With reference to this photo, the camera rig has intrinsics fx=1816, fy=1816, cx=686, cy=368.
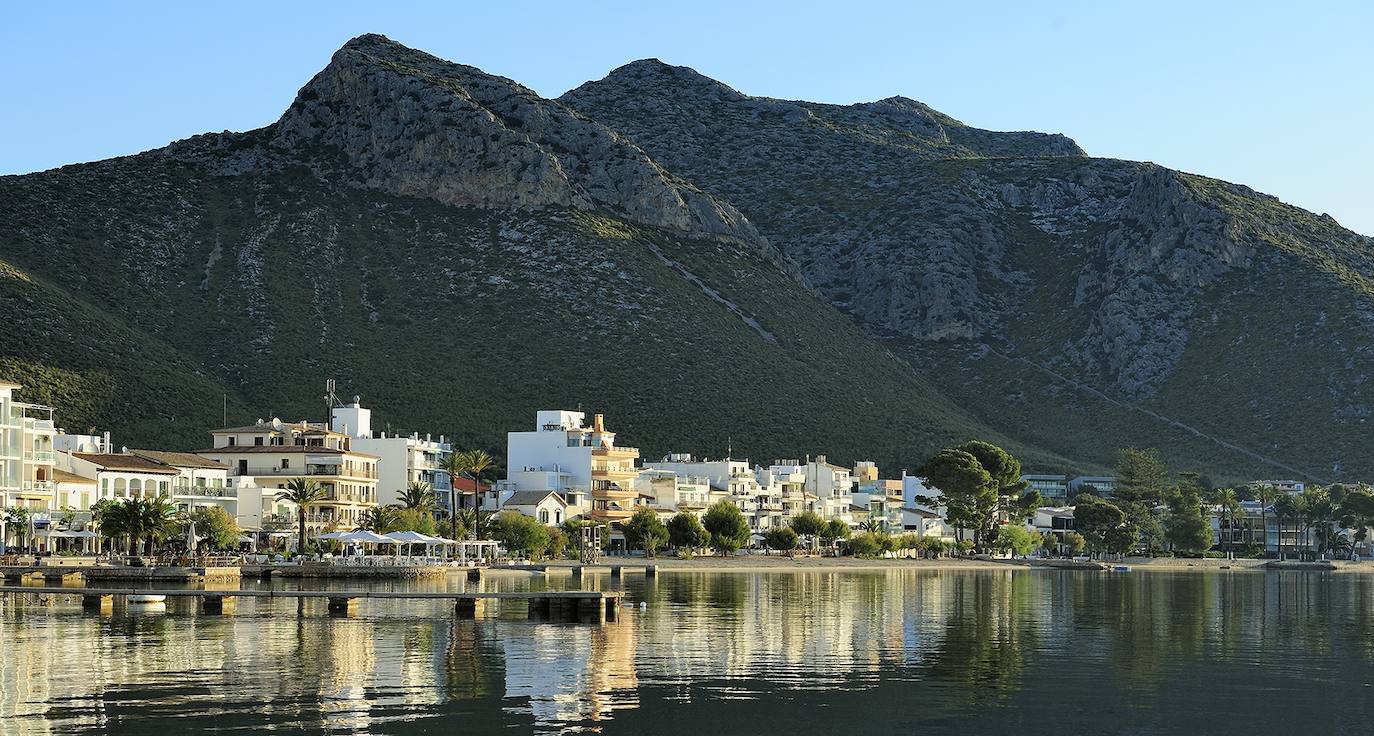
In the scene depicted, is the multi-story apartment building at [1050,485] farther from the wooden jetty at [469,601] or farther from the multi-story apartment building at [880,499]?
the wooden jetty at [469,601]

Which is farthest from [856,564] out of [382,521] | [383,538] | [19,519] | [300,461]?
[19,519]

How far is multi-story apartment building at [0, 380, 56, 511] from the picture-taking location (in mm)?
102125

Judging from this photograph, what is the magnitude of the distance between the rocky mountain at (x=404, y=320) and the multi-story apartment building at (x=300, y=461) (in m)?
10.7

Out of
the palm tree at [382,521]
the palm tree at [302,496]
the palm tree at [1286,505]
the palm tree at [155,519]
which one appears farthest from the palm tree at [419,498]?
the palm tree at [1286,505]

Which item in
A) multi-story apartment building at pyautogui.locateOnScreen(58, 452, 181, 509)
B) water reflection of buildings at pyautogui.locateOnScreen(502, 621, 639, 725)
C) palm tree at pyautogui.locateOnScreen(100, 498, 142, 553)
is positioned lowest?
water reflection of buildings at pyautogui.locateOnScreen(502, 621, 639, 725)

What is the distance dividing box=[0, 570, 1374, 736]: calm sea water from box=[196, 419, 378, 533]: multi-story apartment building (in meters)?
52.9

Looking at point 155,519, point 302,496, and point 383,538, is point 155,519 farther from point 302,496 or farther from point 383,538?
point 383,538

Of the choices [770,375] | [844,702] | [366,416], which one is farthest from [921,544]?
[844,702]

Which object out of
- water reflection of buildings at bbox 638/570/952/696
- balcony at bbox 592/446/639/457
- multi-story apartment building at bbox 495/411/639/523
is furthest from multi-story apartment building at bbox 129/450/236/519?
water reflection of buildings at bbox 638/570/952/696

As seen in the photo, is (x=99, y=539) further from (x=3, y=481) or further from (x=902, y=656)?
(x=902, y=656)

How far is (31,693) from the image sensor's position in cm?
4019

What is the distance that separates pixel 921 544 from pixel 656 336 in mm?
32531

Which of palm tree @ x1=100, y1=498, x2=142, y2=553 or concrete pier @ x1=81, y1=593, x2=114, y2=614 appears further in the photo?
palm tree @ x1=100, y1=498, x2=142, y2=553

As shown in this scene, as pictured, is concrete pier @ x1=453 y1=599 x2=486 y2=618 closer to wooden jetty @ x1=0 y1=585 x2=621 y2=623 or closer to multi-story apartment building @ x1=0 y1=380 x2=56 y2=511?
wooden jetty @ x1=0 y1=585 x2=621 y2=623
